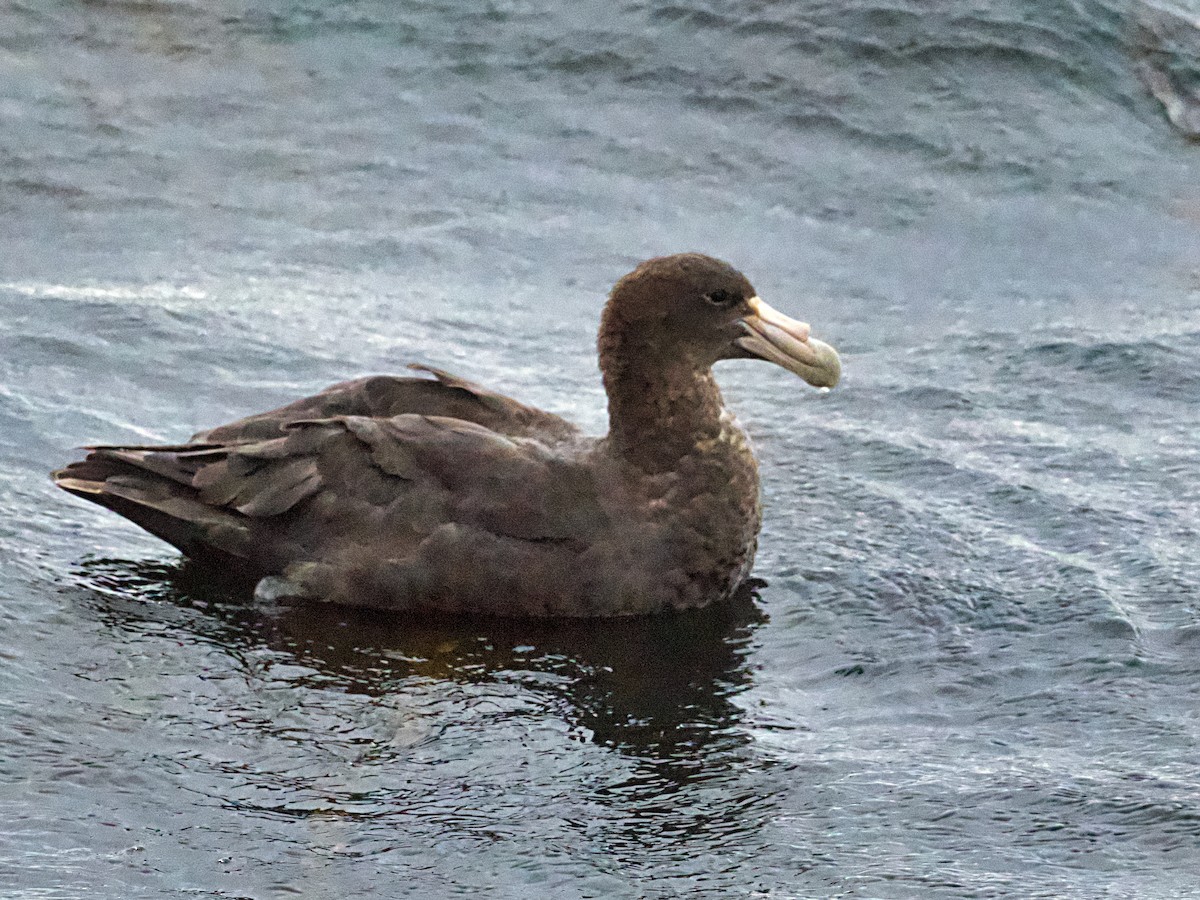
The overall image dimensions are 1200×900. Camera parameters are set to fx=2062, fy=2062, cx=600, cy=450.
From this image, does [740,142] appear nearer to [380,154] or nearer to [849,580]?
[380,154]

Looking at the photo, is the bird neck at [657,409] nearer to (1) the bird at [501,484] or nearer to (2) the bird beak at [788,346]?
(1) the bird at [501,484]

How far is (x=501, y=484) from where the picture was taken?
6535 millimetres

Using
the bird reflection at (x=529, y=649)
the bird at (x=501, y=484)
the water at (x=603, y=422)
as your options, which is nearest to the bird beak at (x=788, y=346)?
the bird at (x=501, y=484)

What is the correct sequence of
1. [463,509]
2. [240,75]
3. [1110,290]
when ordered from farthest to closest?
[240,75], [1110,290], [463,509]

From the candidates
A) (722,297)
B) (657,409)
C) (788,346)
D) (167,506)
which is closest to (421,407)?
(657,409)

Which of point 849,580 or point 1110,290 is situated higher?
point 1110,290

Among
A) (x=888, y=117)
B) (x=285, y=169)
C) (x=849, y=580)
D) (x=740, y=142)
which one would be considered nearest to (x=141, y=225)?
(x=285, y=169)

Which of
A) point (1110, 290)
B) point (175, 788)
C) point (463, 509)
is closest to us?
point (175, 788)

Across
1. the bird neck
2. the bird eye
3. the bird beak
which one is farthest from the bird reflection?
the bird eye

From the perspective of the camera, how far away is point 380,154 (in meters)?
11.7

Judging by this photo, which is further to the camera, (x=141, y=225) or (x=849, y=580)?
(x=141, y=225)

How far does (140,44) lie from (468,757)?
8396 millimetres

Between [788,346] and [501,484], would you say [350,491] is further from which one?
[788,346]

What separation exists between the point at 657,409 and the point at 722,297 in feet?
1.43
